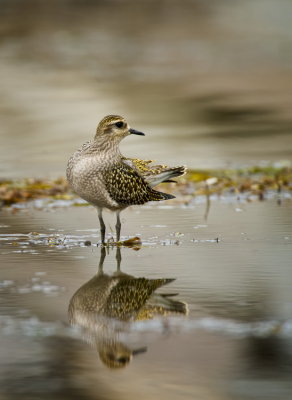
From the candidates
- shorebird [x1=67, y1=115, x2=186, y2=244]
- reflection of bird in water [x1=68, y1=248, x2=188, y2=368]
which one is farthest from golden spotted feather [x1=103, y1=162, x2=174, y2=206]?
reflection of bird in water [x1=68, y1=248, x2=188, y2=368]

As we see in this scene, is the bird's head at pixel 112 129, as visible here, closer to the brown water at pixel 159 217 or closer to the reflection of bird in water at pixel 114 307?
the brown water at pixel 159 217

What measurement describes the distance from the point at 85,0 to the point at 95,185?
2981 cm

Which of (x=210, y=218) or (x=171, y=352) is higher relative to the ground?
(x=210, y=218)

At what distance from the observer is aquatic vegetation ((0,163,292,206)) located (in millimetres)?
16328

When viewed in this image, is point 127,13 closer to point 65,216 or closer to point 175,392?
point 65,216

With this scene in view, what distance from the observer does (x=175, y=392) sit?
18.5 ft

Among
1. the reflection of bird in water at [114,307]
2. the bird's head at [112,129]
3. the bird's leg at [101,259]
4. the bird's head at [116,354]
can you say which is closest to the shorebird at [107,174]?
the bird's head at [112,129]

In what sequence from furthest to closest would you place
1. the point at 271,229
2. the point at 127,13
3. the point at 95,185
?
the point at 127,13 < the point at 271,229 < the point at 95,185

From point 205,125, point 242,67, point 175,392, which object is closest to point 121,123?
point 175,392

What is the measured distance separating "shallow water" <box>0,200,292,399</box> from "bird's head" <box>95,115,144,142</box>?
125 centimetres

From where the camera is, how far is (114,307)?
25.5 ft

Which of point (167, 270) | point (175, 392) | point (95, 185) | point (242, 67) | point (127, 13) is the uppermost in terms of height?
point (127, 13)

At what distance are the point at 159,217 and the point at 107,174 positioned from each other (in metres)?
2.45

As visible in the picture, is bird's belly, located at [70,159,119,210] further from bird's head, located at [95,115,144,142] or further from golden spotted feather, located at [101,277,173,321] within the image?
golden spotted feather, located at [101,277,173,321]
